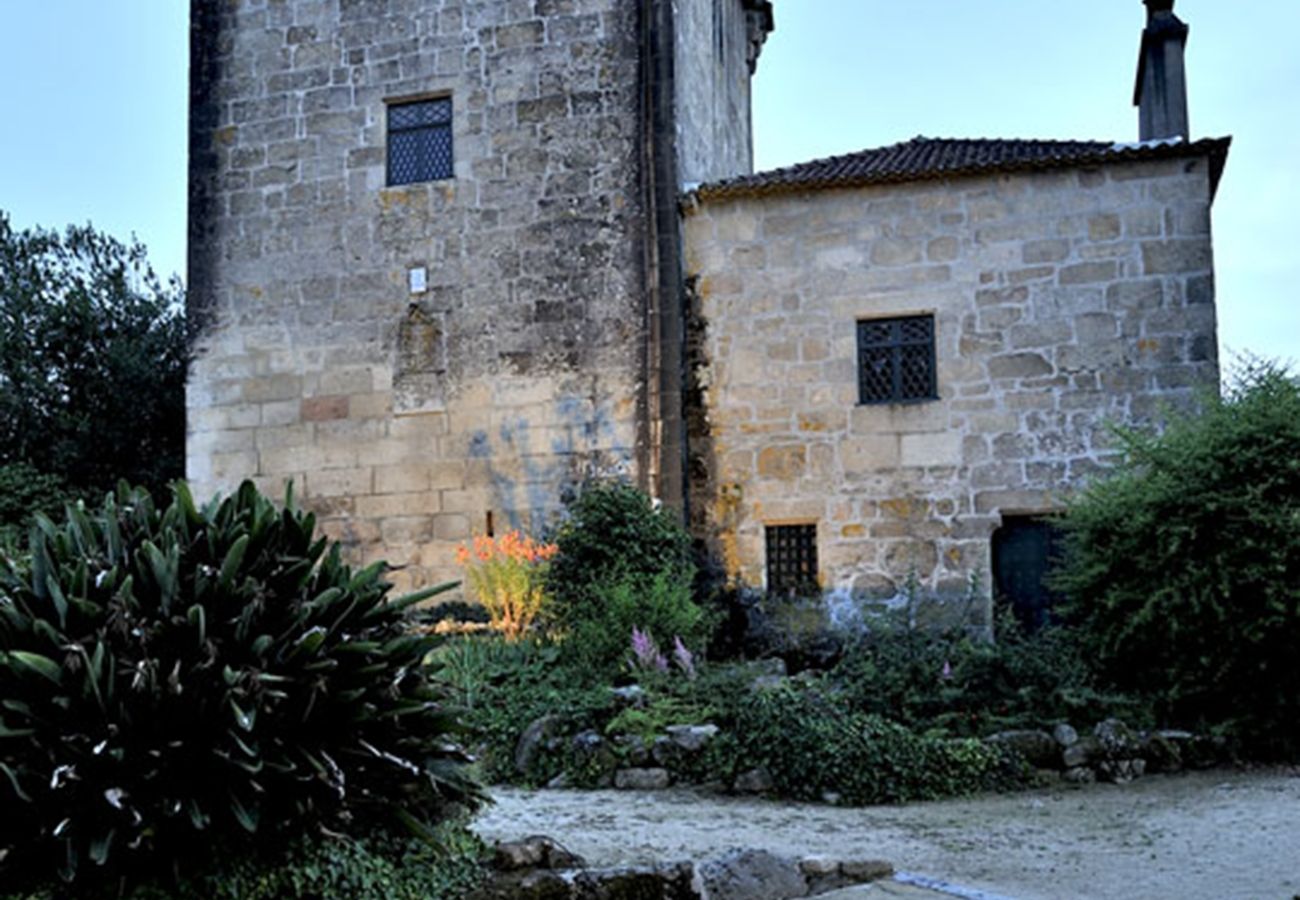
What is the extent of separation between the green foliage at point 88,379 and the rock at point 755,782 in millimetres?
12117

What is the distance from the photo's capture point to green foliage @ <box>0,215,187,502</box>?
19.1m

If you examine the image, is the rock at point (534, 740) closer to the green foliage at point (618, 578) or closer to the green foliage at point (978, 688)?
the green foliage at point (618, 578)

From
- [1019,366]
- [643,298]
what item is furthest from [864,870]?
[643,298]

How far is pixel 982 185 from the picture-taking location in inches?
570

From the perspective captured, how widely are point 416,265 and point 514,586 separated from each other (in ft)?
14.7

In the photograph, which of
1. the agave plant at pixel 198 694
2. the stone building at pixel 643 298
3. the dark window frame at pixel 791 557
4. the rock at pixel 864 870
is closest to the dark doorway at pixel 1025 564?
the stone building at pixel 643 298

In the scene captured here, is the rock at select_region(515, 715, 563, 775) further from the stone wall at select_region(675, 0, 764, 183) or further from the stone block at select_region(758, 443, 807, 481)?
the stone wall at select_region(675, 0, 764, 183)

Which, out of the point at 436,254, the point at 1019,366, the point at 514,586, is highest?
the point at 436,254

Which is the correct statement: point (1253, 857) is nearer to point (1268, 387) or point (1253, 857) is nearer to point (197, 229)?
point (1268, 387)

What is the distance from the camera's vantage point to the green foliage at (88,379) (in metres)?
19.1

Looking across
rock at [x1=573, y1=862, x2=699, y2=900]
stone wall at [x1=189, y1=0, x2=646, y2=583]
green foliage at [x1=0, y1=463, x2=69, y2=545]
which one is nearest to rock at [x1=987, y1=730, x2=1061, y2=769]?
rock at [x1=573, y1=862, x2=699, y2=900]

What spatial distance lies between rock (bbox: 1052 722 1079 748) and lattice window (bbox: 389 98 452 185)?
9478 millimetres

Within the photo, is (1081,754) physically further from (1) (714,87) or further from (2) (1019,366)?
(1) (714,87)

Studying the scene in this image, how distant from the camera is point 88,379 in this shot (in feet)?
65.2
